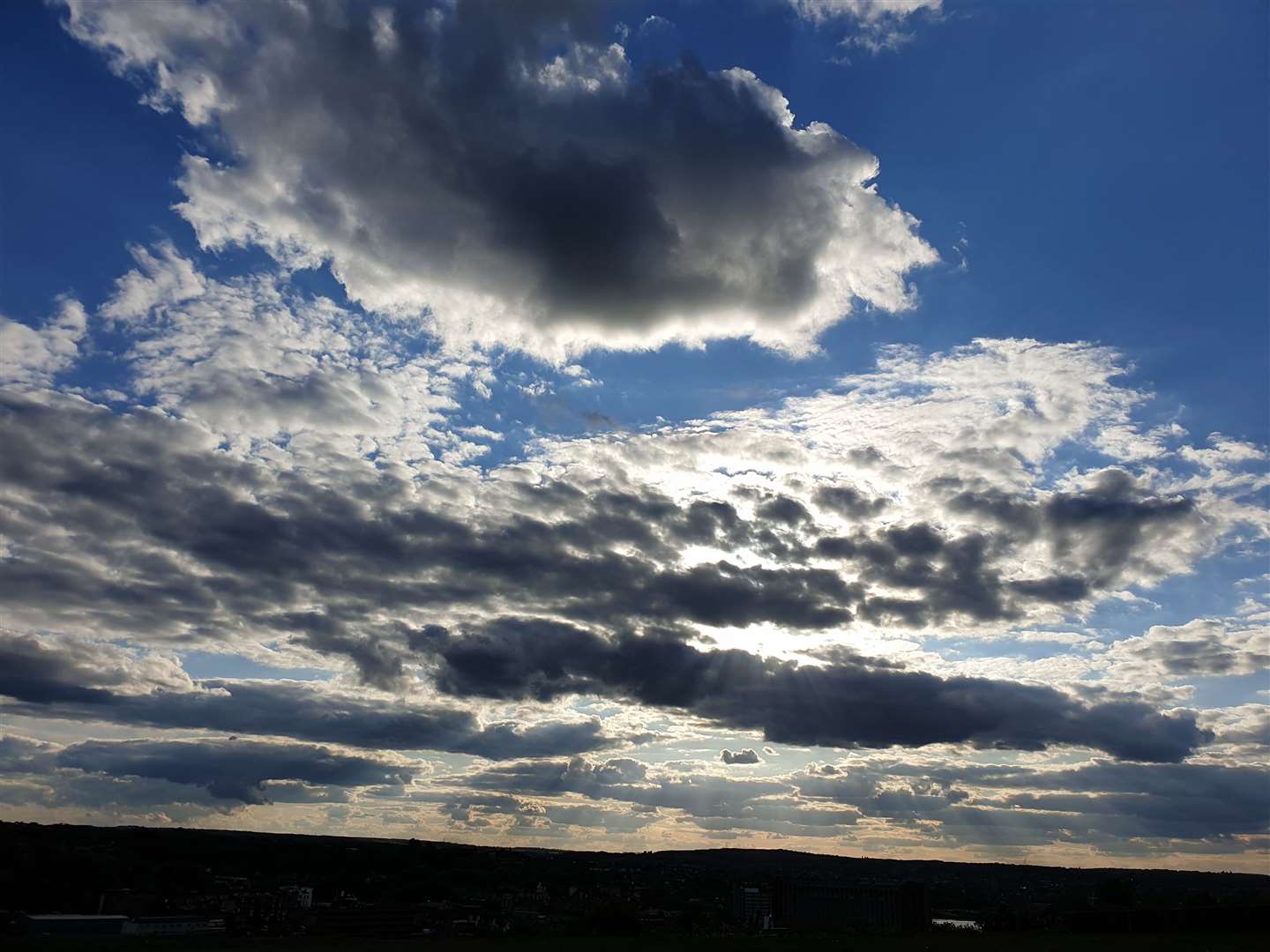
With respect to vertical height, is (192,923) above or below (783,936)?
below

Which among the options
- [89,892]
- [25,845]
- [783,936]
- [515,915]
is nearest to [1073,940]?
[783,936]

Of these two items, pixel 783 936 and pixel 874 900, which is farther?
pixel 874 900

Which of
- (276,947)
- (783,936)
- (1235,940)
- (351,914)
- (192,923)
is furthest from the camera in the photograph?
(351,914)

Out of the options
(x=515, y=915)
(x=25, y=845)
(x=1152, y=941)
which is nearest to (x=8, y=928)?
(x=515, y=915)

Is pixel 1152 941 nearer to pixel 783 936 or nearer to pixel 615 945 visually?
pixel 783 936

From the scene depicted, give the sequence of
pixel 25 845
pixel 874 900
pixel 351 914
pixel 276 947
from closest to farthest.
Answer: pixel 276 947, pixel 351 914, pixel 874 900, pixel 25 845

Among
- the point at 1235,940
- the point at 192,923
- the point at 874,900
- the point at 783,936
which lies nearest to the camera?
the point at 1235,940

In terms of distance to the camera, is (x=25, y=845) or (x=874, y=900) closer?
(x=874, y=900)

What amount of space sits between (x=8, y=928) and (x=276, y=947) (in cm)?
7717

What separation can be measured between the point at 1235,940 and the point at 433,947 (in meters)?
52.2

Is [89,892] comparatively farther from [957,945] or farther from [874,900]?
[957,945]

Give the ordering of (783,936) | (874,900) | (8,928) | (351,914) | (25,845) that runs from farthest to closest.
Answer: (25,845), (874,900), (351,914), (8,928), (783,936)

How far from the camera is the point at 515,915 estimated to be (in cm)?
15912

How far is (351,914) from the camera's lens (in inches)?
5842
